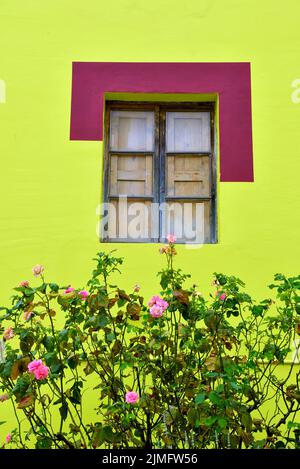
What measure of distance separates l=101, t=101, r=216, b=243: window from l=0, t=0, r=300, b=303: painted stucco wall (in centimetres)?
22

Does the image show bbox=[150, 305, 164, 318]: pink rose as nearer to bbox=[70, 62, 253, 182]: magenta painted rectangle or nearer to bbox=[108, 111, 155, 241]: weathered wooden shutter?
bbox=[108, 111, 155, 241]: weathered wooden shutter

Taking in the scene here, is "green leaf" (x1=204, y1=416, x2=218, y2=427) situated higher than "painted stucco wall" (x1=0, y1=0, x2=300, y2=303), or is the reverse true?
"painted stucco wall" (x1=0, y1=0, x2=300, y2=303)

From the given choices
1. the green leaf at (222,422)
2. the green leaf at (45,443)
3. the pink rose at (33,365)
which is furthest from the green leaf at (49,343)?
the green leaf at (222,422)

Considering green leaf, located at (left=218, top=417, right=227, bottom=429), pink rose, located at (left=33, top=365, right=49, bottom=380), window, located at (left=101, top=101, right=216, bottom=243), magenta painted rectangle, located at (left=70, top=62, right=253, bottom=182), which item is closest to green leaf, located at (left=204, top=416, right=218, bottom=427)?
green leaf, located at (left=218, top=417, right=227, bottom=429)

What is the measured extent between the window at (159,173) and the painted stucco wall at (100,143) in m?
0.22

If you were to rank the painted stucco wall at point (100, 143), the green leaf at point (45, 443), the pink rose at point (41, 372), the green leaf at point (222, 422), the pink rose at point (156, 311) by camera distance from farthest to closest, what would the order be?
Answer: 1. the painted stucco wall at point (100, 143)
2. the green leaf at point (45, 443)
3. the pink rose at point (156, 311)
4. the pink rose at point (41, 372)
5. the green leaf at point (222, 422)

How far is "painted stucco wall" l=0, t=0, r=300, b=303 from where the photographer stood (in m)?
3.86

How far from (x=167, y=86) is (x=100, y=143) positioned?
0.61 meters

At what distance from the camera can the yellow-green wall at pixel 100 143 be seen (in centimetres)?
386

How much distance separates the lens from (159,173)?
4211 millimetres

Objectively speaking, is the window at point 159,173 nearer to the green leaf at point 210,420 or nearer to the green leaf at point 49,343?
the green leaf at point 49,343

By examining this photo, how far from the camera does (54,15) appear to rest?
13.9 ft
